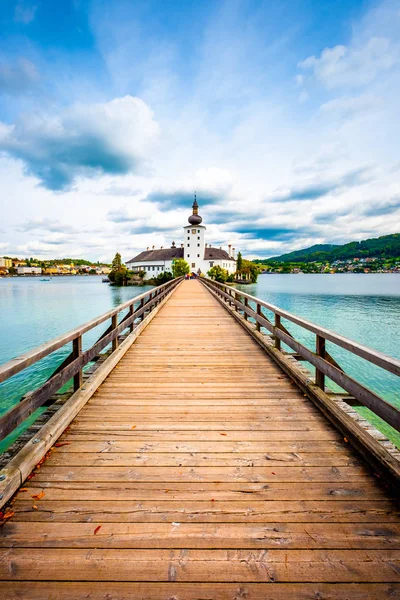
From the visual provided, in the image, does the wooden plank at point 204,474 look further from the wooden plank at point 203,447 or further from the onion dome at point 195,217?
the onion dome at point 195,217

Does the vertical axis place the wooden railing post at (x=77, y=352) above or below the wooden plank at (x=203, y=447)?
above

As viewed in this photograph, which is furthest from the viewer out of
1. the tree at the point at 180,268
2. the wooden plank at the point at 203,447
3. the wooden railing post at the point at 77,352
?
the tree at the point at 180,268

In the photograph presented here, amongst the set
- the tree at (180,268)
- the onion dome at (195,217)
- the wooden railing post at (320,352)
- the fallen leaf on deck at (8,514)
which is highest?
the onion dome at (195,217)

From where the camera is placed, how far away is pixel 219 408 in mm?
3879

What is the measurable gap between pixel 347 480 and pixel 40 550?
2.29 metres

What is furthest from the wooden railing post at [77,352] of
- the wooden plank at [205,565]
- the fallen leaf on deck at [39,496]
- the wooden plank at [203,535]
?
the wooden plank at [205,565]

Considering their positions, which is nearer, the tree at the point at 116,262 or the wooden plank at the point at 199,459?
the wooden plank at the point at 199,459

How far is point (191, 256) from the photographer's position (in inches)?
3381

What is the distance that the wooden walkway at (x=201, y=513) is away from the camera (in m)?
1.72

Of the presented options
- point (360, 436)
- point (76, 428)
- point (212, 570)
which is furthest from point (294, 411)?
point (76, 428)

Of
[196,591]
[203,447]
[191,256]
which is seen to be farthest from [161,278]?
[196,591]

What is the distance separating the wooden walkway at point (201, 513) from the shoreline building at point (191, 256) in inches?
3098

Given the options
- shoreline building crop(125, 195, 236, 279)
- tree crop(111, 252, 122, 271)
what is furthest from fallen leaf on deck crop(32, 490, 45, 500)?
tree crop(111, 252, 122, 271)

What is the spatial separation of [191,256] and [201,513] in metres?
84.8
